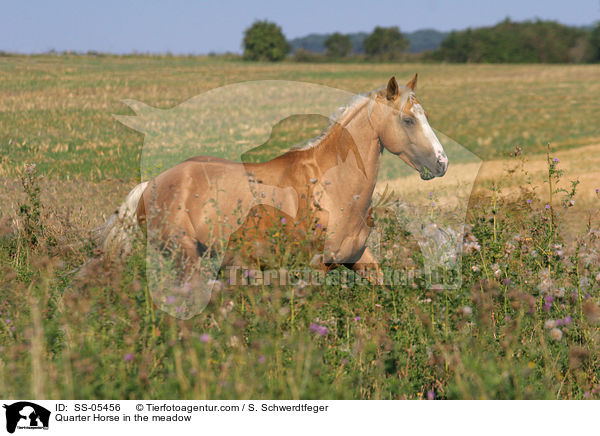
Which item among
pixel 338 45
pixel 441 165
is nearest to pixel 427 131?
pixel 441 165

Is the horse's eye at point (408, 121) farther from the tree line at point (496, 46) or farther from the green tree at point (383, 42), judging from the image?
the green tree at point (383, 42)

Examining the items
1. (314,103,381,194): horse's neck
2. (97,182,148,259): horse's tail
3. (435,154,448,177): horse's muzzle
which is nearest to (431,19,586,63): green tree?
(97,182,148,259): horse's tail

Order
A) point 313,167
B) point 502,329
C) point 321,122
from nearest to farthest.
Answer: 1. point 502,329
2. point 313,167
3. point 321,122

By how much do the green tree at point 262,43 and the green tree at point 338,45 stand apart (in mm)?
27330

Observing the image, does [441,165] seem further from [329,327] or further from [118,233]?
[118,233]

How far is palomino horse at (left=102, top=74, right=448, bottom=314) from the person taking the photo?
201 inches

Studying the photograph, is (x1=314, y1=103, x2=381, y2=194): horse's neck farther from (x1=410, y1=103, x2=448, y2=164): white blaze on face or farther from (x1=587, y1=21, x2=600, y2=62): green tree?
(x1=587, y1=21, x2=600, y2=62): green tree

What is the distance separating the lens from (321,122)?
24625 mm

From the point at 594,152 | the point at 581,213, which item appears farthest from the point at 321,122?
the point at 581,213

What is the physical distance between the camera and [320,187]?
534 cm

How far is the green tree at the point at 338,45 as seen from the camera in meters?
123

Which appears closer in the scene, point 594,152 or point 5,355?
point 5,355

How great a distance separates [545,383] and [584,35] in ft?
424

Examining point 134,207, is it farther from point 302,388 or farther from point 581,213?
point 581,213
